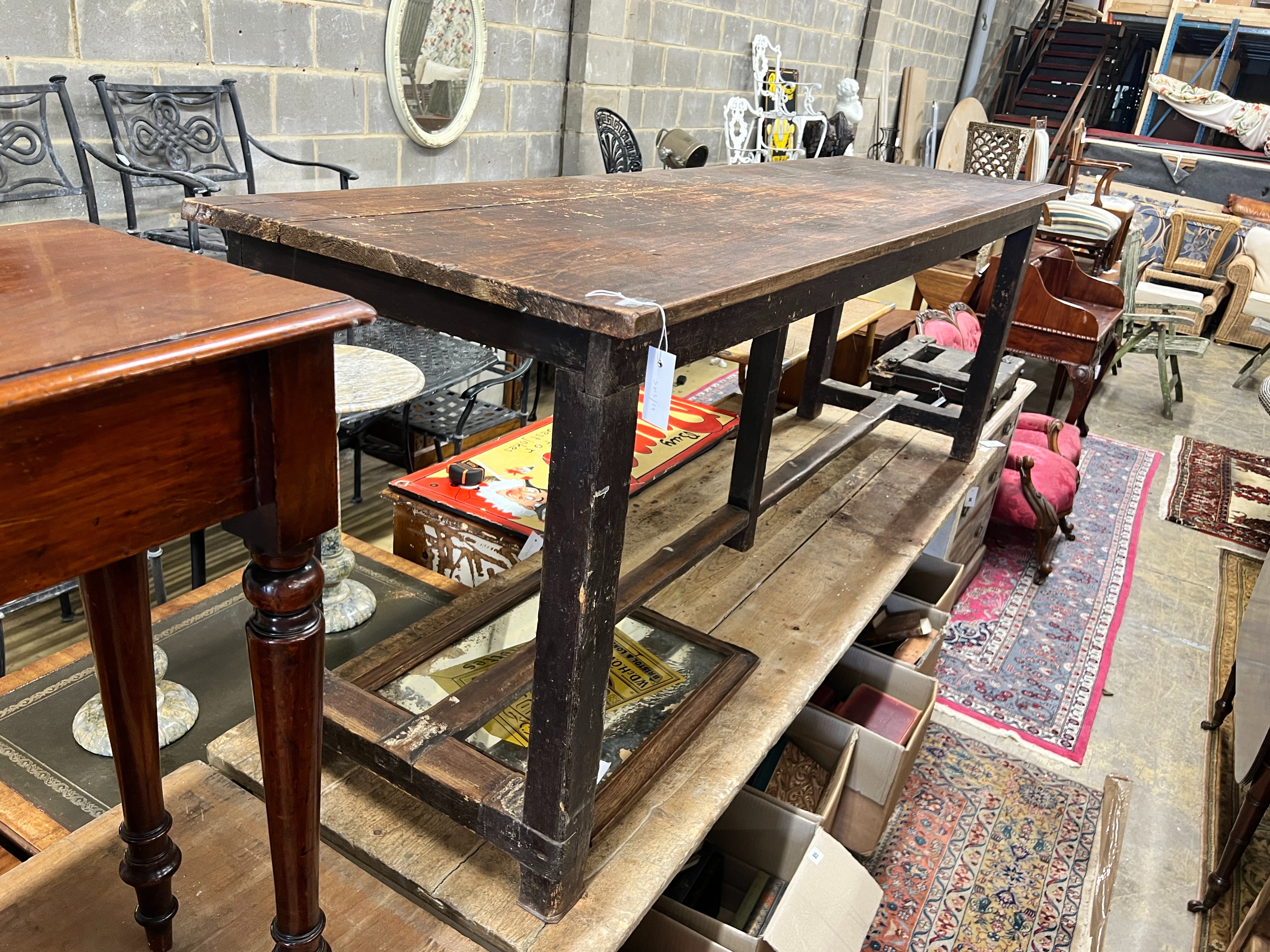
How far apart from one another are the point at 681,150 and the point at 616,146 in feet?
2.63

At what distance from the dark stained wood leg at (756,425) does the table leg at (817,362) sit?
98 cm

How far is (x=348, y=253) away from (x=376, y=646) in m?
0.91

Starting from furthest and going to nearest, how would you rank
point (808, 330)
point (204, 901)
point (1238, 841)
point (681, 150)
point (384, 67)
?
point (681, 150), point (808, 330), point (384, 67), point (1238, 841), point (204, 901)

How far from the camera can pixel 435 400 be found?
12.1ft

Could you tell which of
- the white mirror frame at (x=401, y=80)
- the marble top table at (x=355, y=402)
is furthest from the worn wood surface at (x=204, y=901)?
the white mirror frame at (x=401, y=80)

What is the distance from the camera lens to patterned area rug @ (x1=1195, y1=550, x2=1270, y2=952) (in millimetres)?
2154

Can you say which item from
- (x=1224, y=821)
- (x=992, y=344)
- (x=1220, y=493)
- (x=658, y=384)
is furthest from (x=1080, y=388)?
(x=658, y=384)

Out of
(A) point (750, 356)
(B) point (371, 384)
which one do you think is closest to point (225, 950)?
(B) point (371, 384)

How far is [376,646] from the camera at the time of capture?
180 centimetres

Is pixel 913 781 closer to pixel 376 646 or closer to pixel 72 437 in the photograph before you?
pixel 376 646

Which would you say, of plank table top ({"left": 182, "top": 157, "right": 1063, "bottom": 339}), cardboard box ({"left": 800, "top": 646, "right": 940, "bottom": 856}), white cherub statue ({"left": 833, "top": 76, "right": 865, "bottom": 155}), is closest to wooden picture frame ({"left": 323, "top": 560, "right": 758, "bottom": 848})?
cardboard box ({"left": 800, "top": 646, "right": 940, "bottom": 856})

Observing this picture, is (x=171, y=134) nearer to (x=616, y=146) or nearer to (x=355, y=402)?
(x=355, y=402)

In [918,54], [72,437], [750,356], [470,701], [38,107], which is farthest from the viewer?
[918,54]

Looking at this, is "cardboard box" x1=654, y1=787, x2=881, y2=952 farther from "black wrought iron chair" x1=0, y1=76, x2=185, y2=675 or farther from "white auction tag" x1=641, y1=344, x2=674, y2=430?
"black wrought iron chair" x1=0, y1=76, x2=185, y2=675
